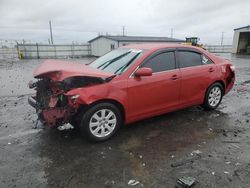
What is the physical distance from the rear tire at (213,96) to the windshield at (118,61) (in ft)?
6.80

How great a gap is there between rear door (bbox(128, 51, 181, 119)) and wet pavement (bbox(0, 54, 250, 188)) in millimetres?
454

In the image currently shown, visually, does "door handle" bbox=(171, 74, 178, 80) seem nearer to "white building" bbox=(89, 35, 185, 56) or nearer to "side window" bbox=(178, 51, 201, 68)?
"side window" bbox=(178, 51, 201, 68)

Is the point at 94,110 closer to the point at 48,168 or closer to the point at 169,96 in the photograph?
the point at 48,168

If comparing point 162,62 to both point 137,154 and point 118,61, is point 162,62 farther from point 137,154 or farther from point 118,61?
point 137,154

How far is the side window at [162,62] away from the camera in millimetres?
4023

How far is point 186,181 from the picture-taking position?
2602 millimetres

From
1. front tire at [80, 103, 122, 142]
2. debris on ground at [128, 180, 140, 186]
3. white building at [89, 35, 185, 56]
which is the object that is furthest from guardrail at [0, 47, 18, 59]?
debris on ground at [128, 180, 140, 186]

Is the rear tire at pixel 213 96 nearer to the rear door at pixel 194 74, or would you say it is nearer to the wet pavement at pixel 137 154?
the rear door at pixel 194 74

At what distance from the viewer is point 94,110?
3.45m

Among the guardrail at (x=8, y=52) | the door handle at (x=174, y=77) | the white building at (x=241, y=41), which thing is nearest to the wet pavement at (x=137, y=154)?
the door handle at (x=174, y=77)

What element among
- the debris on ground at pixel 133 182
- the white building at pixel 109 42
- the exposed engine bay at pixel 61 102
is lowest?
the debris on ground at pixel 133 182

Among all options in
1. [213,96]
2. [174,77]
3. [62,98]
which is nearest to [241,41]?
[213,96]

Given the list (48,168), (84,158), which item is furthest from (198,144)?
(48,168)

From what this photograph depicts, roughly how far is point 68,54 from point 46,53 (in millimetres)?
2977
